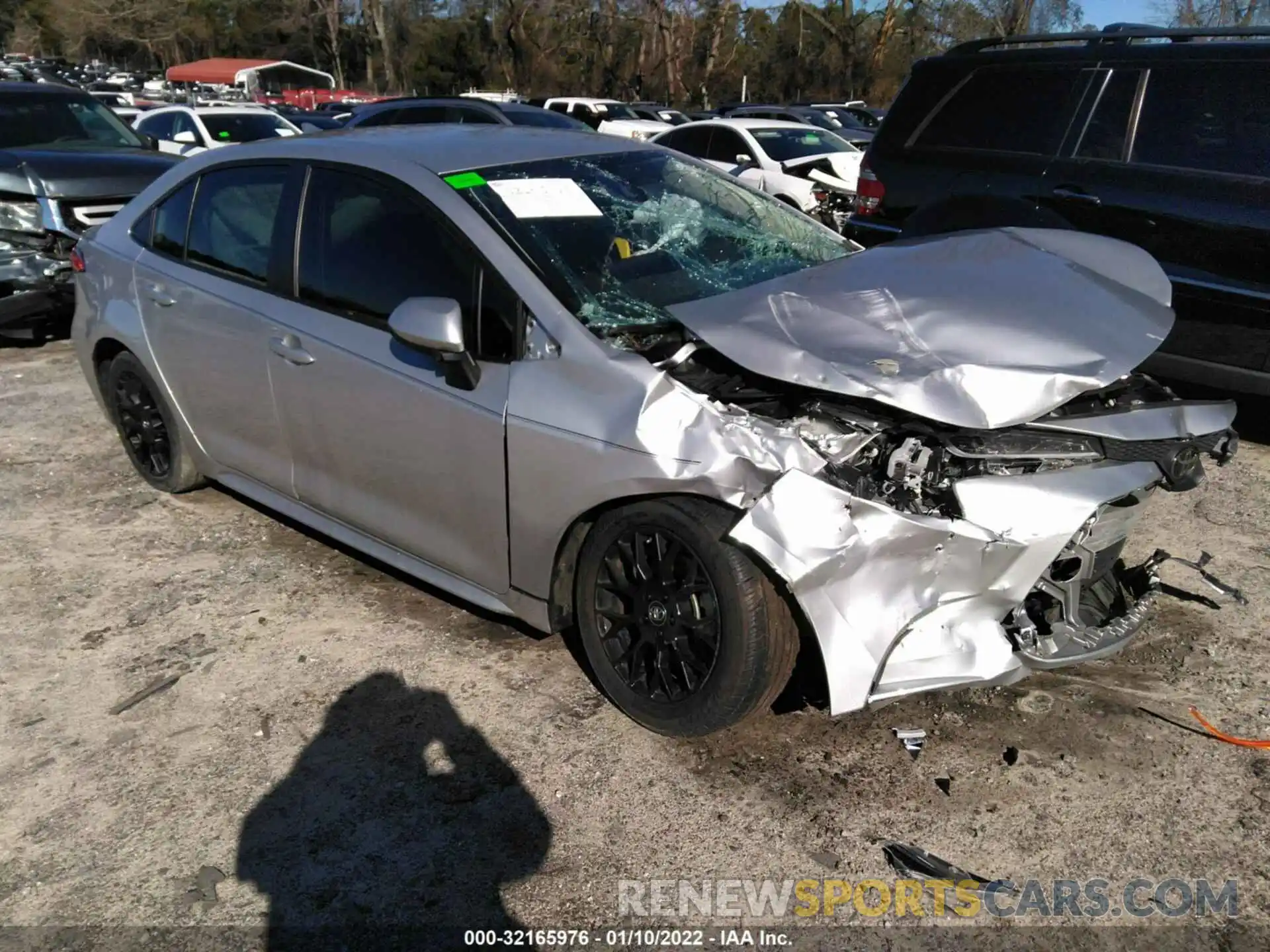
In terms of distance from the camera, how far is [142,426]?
4828 mm

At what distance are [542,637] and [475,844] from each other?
1.06 m

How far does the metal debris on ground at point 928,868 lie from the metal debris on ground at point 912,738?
392 mm

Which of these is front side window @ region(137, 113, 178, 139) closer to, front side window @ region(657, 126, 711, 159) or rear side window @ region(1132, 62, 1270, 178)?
front side window @ region(657, 126, 711, 159)

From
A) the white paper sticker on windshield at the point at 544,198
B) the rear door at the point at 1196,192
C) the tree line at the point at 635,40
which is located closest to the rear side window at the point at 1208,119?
the rear door at the point at 1196,192

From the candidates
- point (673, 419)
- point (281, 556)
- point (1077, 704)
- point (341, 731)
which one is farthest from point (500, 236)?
point (1077, 704)

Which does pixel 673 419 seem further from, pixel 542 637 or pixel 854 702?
pixel 542 637

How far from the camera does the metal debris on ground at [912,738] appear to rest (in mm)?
3000

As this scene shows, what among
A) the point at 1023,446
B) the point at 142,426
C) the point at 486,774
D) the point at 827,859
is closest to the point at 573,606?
the point at 486,774

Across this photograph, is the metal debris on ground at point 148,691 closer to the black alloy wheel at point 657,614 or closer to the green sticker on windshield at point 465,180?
the black alloy wheel at point 657,614

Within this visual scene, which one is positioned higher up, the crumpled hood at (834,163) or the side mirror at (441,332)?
the side mirror at (441,332)

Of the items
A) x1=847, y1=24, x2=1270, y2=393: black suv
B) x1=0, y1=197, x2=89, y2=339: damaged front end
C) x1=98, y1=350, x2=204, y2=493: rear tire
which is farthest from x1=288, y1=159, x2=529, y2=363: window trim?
x1=0, y1=197, x2=89, y2=339: damaged front end

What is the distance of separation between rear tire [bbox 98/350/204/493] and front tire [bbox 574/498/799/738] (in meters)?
2.49

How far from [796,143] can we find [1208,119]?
333 inches

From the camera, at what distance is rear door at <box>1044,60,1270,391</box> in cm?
485
